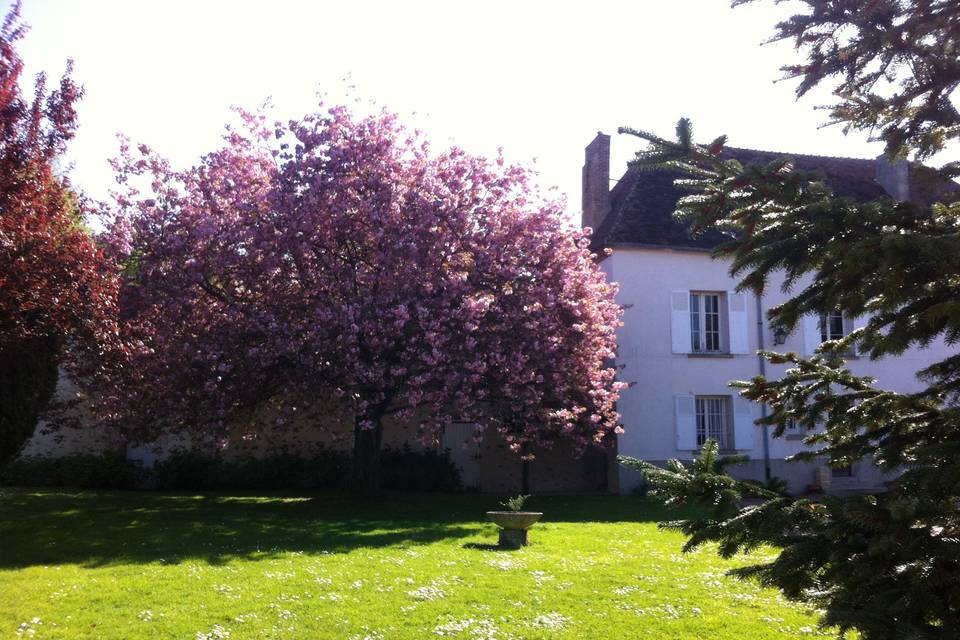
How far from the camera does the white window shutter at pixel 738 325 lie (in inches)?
888

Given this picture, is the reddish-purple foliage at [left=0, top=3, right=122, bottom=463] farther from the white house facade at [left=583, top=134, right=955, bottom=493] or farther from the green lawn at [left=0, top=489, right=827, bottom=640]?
the white house facade at [left=583, top=134, right=955, bottom=493]

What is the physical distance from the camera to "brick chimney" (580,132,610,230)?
25203 millimetres

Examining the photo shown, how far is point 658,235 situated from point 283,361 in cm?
1166

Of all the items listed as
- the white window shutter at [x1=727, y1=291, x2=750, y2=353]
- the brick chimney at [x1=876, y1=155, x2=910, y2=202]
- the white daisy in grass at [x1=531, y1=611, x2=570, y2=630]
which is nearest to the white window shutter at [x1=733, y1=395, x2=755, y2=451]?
the white window shutter at [x1=727, y1=291, x2=750, y2=353]

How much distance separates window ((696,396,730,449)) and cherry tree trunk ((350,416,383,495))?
9.56 m

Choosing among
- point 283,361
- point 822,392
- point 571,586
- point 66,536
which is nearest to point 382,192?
point 283,361

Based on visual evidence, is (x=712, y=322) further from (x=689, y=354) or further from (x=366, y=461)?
(x=366, y=461)

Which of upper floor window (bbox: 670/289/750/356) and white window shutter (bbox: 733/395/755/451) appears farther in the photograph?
upper floor window (bbox: 670/289/750/356)

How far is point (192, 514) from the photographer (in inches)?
579

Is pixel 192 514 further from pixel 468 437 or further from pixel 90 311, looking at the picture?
pixel 468 437

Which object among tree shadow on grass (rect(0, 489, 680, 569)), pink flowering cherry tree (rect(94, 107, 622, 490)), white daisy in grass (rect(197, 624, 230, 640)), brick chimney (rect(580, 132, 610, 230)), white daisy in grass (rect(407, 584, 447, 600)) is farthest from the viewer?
brick chimney (rect(580, 132, 610, 230))

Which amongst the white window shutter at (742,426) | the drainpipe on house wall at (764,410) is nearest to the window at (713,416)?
the white window shutter at (742,426)

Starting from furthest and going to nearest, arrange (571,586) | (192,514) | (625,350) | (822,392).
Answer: (625,350) < (192,514) < (571,586) < (822,392)

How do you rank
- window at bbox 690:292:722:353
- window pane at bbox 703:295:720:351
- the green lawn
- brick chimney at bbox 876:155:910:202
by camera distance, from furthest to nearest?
brick chimney at bbox 876:155:910:202, window pane at bbox 703:295:720:351, window at bbox 690:292:722:353, the green lawn
